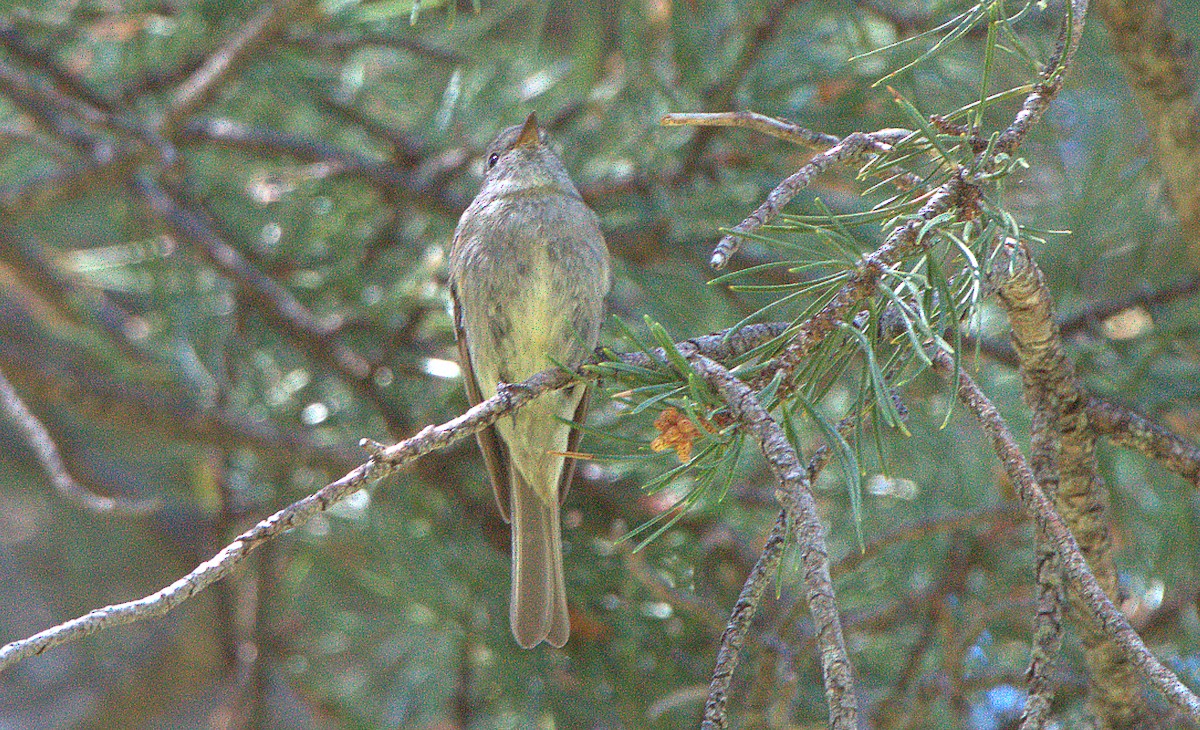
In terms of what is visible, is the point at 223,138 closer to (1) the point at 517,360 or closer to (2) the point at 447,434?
(1) the point at 517,360

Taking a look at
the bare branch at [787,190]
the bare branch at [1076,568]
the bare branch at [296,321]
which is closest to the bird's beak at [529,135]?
the bare branch at [296,321]

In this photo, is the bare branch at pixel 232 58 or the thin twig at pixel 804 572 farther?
the bare branch at pixel 232 58

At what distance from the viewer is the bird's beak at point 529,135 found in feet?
9.09

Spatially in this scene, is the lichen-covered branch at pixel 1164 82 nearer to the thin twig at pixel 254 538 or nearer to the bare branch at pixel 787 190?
the bare branch at pixel 787 190

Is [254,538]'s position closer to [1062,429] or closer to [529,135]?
[1062,429]

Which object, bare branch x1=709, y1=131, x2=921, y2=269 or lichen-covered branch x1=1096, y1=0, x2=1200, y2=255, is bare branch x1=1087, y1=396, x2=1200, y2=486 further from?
lichen-covered branch x1=1096, y1=0, x2=1200, y2=255

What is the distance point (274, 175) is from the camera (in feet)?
10.7

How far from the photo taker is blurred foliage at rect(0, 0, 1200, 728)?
268 cm

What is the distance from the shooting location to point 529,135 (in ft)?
9.15

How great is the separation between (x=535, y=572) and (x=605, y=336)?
2.04 feet

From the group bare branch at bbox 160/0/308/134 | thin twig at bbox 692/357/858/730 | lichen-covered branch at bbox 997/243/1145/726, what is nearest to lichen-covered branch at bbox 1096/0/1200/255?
lichen-covered branch at bbox 997/243/1145/726

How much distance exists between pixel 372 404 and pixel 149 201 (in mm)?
833

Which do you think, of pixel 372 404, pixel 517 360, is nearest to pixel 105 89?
pixel 372 404

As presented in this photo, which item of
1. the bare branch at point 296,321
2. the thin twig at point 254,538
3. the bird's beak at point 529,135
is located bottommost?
the bare branch at point 296,321
